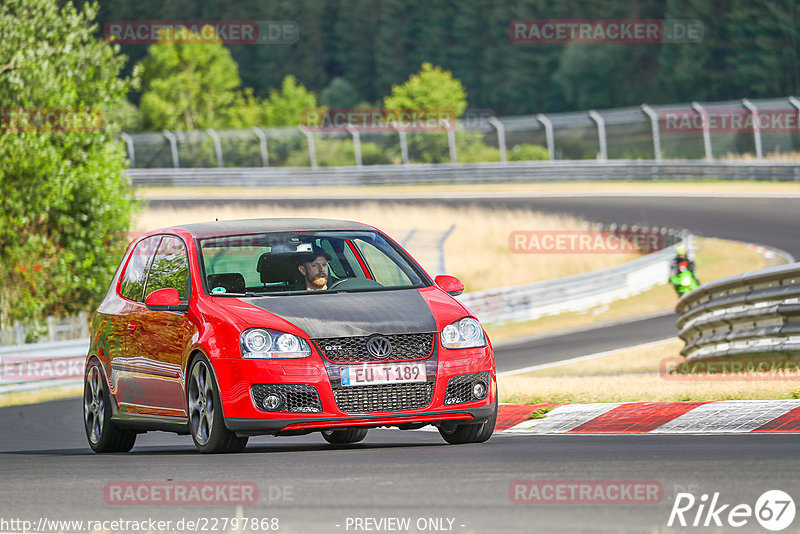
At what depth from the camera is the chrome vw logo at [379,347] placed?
8453mm

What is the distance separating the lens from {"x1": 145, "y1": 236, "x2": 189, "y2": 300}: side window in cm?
948

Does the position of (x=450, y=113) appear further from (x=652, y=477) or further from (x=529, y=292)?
(x=652, y=477)

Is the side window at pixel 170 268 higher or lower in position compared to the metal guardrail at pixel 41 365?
higher

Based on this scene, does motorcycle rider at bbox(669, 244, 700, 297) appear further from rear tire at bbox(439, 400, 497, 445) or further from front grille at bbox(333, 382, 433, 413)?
front grille at bbox(333, 382, 433, 413)

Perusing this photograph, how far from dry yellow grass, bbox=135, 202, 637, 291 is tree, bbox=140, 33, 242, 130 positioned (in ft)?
114

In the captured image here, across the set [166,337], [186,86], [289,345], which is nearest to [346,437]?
[166,337]

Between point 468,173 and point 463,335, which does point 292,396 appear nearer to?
point 463,335

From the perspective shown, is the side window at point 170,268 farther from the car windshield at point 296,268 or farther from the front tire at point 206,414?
the front tire at point 206,414

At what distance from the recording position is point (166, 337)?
928 centimetres

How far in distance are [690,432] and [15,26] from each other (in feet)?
65.9

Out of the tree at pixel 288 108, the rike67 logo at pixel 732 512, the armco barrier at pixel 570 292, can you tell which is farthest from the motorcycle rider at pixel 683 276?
the tree at pixel 288 108

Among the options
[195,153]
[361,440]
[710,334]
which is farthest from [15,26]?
[195,153]

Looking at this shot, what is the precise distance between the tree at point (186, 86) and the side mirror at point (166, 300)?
72746mm

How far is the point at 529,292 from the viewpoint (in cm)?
2888
